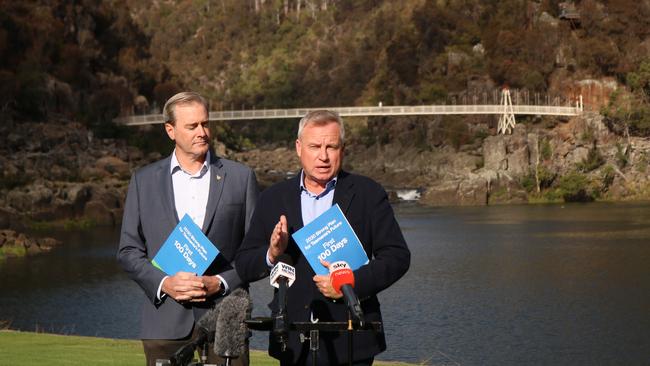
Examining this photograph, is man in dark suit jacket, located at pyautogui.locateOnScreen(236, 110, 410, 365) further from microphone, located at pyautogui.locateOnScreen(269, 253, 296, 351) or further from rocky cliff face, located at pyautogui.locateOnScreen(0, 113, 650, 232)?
rocky cliff face, located at pyautogui.locateOnScreen(0, 113, 650, 232)

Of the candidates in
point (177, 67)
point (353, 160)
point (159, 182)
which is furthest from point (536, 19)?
point (159, 182)

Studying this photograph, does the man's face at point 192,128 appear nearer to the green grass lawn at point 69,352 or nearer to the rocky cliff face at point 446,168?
the green grass lawn at point 69,352

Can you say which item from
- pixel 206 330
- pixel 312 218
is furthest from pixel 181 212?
pixel 206 330

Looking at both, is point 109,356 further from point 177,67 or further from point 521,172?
point 177,67

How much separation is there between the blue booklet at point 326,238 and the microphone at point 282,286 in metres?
0.12

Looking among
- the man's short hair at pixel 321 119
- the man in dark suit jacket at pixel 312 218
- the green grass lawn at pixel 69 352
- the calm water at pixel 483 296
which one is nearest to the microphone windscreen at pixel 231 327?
the man in dark suit jacket at pixel 312 218

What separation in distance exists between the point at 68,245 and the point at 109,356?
31134 millimetres

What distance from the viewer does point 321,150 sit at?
178 inches

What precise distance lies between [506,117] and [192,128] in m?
83.3

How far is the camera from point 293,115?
3730 inches

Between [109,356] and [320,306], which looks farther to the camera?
[109,356]

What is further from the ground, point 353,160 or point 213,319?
point 213,319

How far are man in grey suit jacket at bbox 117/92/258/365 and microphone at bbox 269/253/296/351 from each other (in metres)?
0.79

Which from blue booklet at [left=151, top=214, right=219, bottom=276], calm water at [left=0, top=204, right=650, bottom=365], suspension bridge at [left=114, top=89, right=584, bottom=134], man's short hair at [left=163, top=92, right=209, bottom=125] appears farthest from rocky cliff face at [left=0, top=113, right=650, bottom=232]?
blue booklet at [left=151, top=214, right=219, bottom=276]
